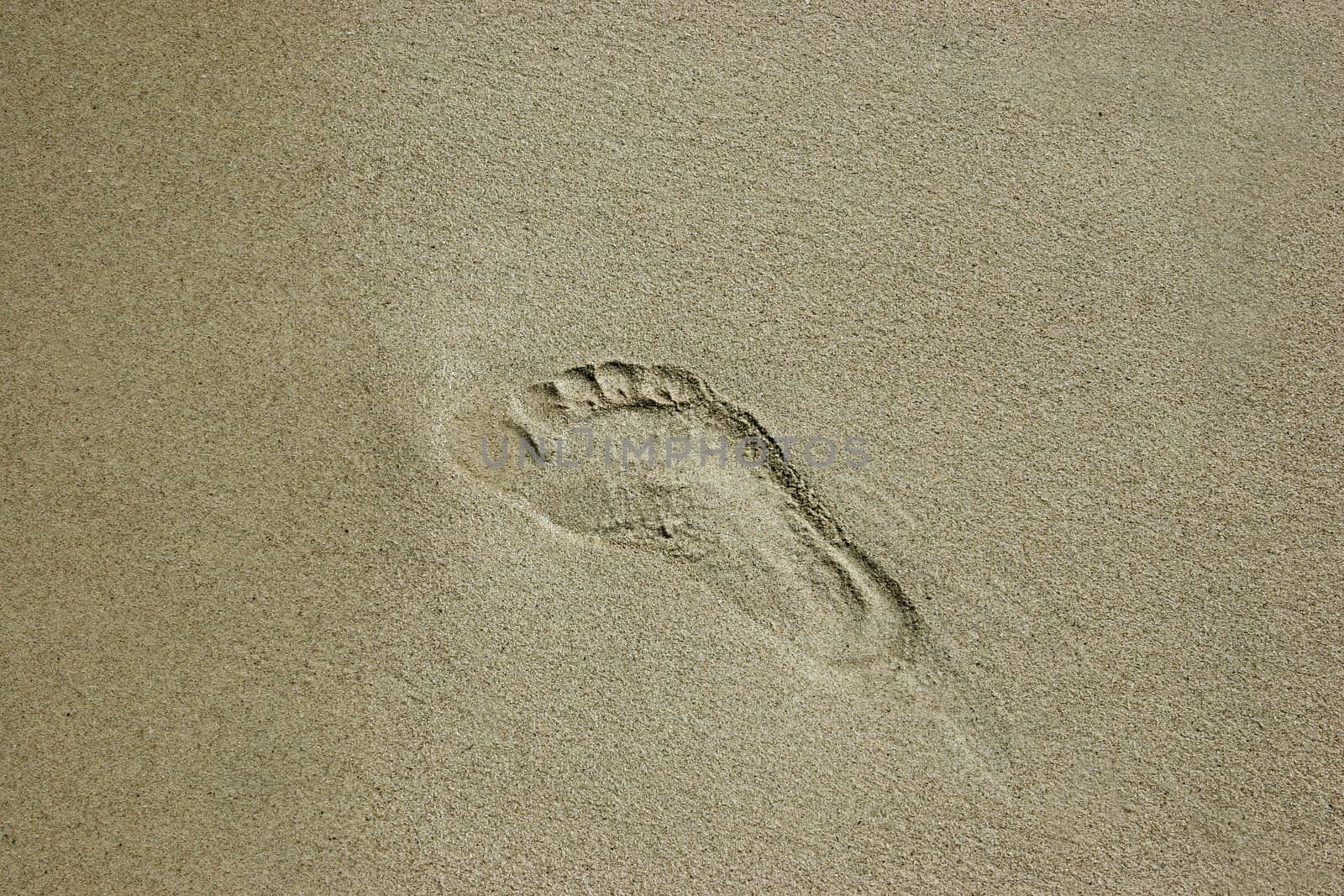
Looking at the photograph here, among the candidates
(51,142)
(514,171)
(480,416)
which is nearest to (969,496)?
(480,416)

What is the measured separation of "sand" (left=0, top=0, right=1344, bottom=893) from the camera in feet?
4.25

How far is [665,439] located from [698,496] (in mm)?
114

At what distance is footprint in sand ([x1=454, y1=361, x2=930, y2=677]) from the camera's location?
133cm

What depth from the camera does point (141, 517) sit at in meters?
1.34

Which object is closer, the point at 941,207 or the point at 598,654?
the point at 598,654

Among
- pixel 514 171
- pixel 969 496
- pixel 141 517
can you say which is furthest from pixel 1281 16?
pixel 141 517

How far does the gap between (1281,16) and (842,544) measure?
51.9 inches

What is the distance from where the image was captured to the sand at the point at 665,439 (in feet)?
4.25

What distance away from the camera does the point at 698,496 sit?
53.7 inches

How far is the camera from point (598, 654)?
1.32 m

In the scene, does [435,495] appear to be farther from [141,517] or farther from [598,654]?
[141,517]

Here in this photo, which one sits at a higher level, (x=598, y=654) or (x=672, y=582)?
(x=672, y=582)

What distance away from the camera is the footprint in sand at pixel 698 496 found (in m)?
1.33

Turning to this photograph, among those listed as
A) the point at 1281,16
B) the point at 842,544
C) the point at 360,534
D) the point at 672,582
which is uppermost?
the point at 1281,16
